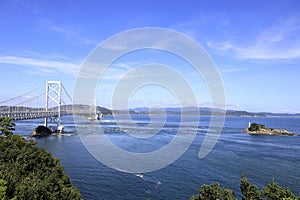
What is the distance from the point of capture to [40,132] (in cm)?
3694

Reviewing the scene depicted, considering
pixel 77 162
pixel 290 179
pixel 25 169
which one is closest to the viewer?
pixel 25 169

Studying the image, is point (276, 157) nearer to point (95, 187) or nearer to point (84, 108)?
point (95, 187)

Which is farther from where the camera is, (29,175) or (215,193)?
(29,175)

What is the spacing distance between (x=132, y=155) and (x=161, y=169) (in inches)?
188

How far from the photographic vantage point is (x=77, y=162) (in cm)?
2019

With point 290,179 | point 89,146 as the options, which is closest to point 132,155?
point 89,146

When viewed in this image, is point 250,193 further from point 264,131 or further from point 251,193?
point 264,131

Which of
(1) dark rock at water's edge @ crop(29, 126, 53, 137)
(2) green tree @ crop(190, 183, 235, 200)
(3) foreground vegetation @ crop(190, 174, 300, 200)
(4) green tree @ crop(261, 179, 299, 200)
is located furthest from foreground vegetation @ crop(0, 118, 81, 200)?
(1) dark rock at water's edge @ crop(29, 126, 53, 137)

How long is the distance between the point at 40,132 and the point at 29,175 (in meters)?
29.7

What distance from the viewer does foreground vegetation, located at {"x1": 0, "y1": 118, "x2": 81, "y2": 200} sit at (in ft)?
24.4

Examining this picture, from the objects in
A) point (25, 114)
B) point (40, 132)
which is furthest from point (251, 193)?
point (40, 132)

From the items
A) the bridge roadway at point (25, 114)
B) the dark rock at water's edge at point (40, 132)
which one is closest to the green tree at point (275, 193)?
the bridge roadway at point (25, 114)

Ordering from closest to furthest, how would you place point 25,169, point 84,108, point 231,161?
point 25,169 → point 231,161 → point 84,108

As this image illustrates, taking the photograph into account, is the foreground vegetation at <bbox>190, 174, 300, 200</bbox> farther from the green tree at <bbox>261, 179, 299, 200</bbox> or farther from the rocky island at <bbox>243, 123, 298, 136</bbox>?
the rocky island at <bbox>243, 123, 298, 136</bbox>
